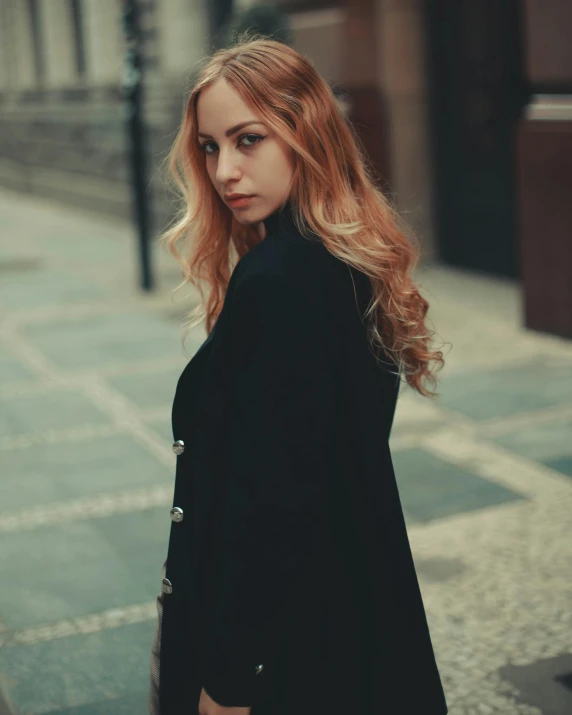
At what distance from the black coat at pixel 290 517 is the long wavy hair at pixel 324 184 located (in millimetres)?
41

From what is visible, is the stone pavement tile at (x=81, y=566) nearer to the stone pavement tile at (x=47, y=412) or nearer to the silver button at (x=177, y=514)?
the stone pavement tile at (x=47, y=412)

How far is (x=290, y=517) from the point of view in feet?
5.64

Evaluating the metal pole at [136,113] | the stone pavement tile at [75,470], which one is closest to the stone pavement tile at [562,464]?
the stone pavement tile at [75,470]

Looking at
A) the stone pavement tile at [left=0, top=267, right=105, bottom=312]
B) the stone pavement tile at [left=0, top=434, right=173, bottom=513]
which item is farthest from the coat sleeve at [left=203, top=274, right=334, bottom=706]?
the stone pavement tile at [left=0, top=267, right=105, bottom=312]

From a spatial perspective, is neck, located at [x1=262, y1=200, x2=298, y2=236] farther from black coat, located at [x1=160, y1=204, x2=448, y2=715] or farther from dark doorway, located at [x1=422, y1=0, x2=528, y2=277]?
dark doorway, located at [x1=422, y1=0, x2=528, y2=277]

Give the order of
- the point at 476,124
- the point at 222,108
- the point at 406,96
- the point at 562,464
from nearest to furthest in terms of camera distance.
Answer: the point at 222,108, the point at 562,464, the point at 476,124, the point at 406,96

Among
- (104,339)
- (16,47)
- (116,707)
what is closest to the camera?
(116,707)

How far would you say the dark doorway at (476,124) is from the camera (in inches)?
345

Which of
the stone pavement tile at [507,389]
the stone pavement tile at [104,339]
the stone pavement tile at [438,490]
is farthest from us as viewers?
the stone pavement tile at [104,339]

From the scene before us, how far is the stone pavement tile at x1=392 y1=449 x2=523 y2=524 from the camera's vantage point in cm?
425

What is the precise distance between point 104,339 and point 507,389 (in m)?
2.93

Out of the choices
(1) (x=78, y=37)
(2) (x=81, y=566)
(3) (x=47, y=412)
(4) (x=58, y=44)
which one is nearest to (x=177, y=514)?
(2) (x=81, y=566)

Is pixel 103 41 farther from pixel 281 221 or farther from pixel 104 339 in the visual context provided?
pixel 281 221

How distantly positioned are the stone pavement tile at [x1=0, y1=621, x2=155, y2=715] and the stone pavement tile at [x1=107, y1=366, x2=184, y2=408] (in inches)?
105
